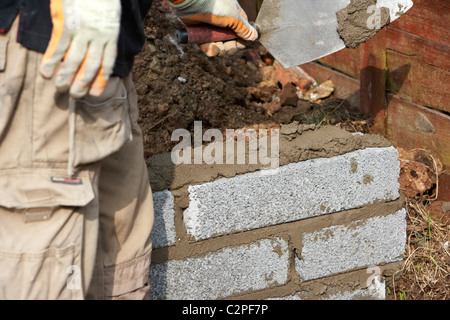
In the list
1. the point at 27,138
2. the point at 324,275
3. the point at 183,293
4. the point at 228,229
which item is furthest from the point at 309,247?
the point at 27,138

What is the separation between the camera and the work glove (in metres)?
2.25

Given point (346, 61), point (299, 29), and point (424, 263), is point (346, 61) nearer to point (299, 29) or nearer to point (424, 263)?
point (299, 29)

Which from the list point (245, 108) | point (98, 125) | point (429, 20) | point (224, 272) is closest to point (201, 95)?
point (245, 108)

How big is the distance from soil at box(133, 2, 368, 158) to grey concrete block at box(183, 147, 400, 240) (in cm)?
59

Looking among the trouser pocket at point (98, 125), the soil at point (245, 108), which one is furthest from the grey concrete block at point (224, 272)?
the trouser pocket at point (98, 125)

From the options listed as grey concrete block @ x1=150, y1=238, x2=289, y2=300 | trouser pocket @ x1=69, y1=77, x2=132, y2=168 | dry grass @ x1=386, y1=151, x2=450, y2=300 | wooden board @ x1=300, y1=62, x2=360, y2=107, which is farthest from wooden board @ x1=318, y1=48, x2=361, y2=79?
trouser pocket @ x1=69, y1=77, x2=132, y2=168

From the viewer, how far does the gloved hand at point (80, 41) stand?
1438 mm

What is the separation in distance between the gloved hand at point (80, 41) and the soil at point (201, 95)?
4.40ft

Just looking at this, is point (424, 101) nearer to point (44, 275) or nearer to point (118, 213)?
point (118, 213)

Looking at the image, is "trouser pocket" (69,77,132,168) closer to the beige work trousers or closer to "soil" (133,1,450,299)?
the beige work trousers

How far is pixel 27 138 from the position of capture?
1.55 m

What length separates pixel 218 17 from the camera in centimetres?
234

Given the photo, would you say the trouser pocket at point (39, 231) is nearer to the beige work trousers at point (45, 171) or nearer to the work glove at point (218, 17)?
the beige work trousers at point (45, 171)

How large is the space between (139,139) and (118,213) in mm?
281
